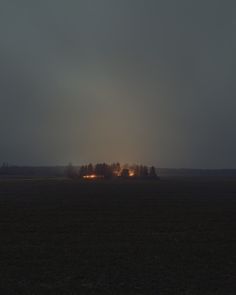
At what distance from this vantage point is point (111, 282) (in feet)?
34.4

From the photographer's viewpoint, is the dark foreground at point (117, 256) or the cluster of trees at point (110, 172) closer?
the dark foreground at point (117, 256)

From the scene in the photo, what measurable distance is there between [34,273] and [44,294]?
6.71 feet

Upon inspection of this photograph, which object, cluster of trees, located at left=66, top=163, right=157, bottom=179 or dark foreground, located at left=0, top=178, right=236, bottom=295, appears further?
cluster of trees, located at left=66, top=163, right=157, bottom=179

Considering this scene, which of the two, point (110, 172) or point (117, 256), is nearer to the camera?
point (117, 256)

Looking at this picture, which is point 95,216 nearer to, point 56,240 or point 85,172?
point 56,240

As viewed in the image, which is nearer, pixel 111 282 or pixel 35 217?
pixel 111 282

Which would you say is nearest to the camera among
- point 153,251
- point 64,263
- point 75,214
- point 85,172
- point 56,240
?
point 64,263

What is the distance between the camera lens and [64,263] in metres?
12.6

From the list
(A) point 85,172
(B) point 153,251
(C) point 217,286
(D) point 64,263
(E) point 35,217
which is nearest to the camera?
(C) point 217,286

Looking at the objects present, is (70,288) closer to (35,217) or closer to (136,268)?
(136,268)

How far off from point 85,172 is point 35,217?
156 meters

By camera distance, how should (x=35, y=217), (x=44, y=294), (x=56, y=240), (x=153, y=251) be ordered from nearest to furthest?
(x=44, y=294) < (x=153, y=251) < (x=56, y=240) < (x=35, y=217)

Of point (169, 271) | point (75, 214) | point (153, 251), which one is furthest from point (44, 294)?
point (75, 214)

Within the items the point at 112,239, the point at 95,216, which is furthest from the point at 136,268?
the point at 95,216
